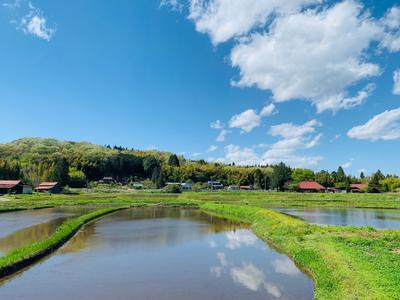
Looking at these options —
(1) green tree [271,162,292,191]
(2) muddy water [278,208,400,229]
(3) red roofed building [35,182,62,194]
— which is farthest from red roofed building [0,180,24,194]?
(1) green tree [271,162,292,191]

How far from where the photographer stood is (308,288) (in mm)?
14758

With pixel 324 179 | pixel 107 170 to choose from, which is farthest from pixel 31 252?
pixel 107 170

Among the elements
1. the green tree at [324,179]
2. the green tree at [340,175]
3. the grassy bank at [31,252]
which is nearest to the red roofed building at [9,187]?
the grassy bank at [31,252]

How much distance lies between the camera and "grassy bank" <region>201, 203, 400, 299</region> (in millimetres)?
12648

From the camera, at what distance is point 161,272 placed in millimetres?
16797

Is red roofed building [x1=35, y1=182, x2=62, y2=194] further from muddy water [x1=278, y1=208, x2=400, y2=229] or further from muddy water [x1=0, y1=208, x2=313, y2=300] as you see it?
muddy water [x1=0, y1=208, x2=313, y2=300]

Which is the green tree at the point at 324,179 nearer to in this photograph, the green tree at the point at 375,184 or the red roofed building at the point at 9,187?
the green tree at the point at 375,184

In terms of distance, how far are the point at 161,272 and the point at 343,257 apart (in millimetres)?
8388

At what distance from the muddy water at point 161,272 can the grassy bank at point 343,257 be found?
892 millimetres

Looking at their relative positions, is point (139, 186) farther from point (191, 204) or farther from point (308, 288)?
point (308, 288)

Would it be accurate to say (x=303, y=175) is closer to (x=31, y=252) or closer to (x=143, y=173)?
(x=143, y=173)

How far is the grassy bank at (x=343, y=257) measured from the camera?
12648mm

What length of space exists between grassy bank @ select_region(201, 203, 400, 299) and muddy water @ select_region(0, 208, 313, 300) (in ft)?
2.93

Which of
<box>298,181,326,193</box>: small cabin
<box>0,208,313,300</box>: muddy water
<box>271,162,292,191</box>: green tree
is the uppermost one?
<box>271,162,292,191</box>: green tree
